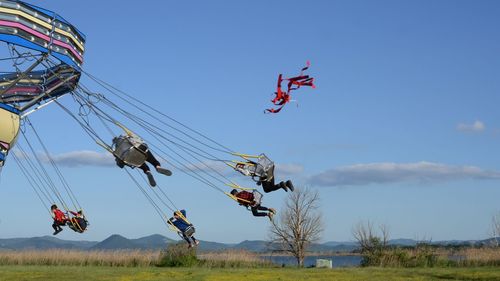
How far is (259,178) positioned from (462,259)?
3771cm

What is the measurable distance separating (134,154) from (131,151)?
5.0 inches

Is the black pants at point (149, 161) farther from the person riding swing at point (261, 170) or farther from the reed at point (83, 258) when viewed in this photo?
the reed at point (83, 258)

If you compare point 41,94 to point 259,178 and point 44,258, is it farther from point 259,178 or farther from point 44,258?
point 44,258

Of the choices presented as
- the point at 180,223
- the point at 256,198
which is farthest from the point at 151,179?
the point at 256,198

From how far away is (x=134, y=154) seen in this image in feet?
62.2

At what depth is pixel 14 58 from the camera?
23.8 meters

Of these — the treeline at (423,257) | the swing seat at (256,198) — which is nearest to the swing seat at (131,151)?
the swing seat at (256,198)

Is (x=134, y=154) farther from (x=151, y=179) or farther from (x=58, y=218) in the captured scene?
(x=58, y=218)

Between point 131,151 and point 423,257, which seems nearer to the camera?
point 131,151

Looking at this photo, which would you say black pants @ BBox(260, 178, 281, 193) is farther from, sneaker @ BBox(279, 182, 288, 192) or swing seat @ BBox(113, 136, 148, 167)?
swing seat @ BBox(113, 136, 148, 167)

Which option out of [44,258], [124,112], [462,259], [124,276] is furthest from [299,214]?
[124,112]

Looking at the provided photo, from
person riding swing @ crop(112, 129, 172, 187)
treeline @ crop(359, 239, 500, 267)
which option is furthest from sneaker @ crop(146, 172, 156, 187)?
treeline @ crop(359, 239, 500, 267)

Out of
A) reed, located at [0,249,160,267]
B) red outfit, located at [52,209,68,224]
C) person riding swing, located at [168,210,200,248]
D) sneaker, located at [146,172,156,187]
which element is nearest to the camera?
sneaker, located at [146,172,156,187]

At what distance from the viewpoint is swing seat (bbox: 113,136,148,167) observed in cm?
1892
